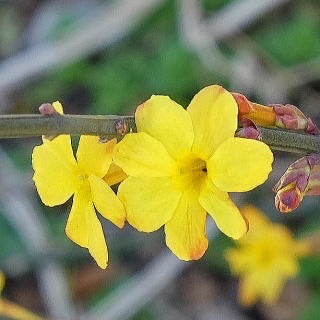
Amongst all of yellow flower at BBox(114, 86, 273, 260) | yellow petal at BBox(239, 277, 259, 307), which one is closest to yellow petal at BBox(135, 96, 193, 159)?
yellow flower at BBox(114, 86, 273, 260)

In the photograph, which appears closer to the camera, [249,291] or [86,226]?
[86,226]

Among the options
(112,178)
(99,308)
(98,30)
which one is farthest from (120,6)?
(112,178)

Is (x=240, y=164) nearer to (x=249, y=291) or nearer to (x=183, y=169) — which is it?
(x=183, y=169)

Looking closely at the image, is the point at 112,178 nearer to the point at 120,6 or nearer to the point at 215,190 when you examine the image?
the point at 215,190

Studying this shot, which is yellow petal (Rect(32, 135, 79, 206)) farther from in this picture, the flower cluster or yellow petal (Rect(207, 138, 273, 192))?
yellow petal (Rect(207, 138, 273, 192))

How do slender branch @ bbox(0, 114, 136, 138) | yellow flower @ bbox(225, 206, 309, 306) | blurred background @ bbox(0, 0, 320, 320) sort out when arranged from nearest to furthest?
slender branch @ bbox(0, 114, 136, 138)
yellow flower @ bbox(225, 206, 309, 306)
blurred background @ bbox(0, 0, 320, 320)

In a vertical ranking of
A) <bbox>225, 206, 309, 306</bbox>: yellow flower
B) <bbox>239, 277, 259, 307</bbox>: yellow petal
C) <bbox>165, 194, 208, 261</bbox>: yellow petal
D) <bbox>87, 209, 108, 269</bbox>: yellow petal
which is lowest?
<bbox>239, 277, 259, 307</bbox>: yellow petal

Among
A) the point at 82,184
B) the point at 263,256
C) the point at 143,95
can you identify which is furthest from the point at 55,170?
the point at 143,95
